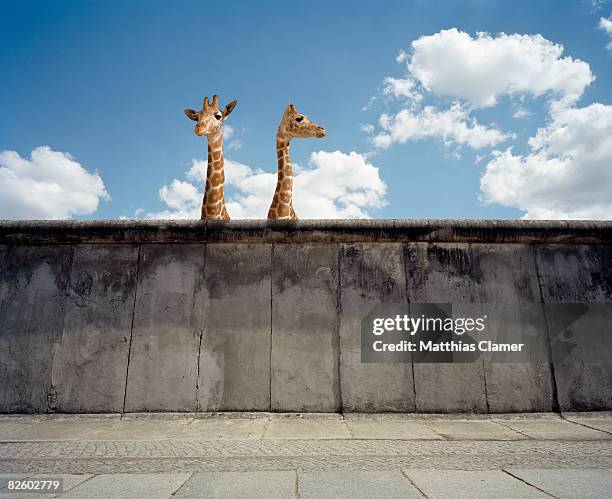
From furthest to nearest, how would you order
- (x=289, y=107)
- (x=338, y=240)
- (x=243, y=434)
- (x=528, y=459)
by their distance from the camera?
(x=289, y=107)
(x=338, y=240)
(x=243, y=434)
(x=528, y=459)

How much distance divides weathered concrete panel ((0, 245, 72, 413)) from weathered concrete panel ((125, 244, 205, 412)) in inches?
45.9

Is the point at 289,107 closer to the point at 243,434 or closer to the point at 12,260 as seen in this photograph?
the point at 12,260

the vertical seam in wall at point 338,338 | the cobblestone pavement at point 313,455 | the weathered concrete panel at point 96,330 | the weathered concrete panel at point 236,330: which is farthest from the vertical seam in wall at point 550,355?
the weathered concrete panel at point 96,330

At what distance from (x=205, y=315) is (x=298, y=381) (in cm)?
164

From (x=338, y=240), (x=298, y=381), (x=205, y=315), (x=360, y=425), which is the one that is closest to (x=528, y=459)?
(x=360, y=425)

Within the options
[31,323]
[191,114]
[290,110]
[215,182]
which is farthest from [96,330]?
[290,110]

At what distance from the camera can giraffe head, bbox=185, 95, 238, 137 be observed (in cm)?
802

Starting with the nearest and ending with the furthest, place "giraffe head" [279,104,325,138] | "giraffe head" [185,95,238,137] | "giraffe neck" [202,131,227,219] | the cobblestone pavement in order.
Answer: the cobblestone pavement, "giraffe neck" [202,131,227,219], "giraffe head" [185,95,238,137], "giraffe head" [279,104,325,138]

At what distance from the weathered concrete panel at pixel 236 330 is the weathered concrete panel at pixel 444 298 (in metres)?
2.16

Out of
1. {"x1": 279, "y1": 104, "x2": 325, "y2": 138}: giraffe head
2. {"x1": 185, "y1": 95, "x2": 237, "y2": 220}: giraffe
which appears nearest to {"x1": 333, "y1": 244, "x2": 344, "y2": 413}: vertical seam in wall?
{"x1": 185, "y1": 95, "x2": 237, "y2": 220}: giraffe

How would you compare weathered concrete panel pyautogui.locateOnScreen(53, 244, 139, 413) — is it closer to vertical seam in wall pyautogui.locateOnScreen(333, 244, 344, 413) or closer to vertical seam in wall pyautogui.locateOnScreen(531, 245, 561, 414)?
vertical seam in wall pyautogui.locateOnScreen(333, 244, 344, 413)

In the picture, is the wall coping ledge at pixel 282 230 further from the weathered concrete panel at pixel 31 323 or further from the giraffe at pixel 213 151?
the giraffe at pixel 213 151

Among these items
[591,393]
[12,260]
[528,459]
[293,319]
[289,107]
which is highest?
[289,107]

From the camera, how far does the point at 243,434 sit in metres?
4.46
